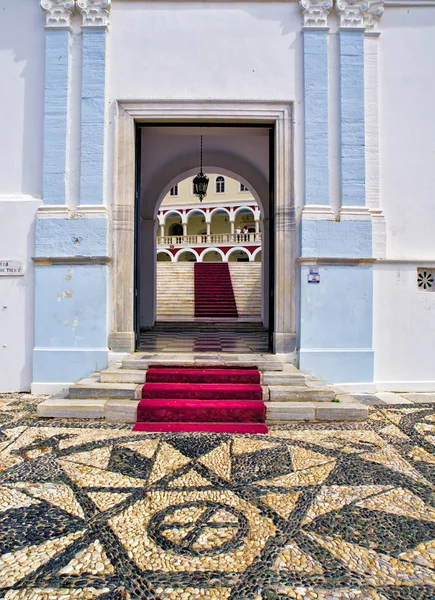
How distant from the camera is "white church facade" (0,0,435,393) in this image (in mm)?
4859

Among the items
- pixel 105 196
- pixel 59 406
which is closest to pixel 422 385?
pixel 59 406

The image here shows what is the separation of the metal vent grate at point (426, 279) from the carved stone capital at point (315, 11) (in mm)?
3261

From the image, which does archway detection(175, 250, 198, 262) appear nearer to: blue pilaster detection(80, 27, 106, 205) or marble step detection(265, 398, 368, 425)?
blue pilaster detection(80, 27, 106, 205)

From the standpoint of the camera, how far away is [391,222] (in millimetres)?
5031

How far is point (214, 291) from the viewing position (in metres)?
15.0

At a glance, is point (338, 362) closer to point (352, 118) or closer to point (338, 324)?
point (338, 324)

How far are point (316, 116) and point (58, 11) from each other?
134 inches

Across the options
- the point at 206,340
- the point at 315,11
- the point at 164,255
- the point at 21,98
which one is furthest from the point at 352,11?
the point at 164,255

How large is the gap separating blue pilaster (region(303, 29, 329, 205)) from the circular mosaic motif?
3713 millimetres

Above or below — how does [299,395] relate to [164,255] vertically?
below

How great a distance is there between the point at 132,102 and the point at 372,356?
4260 millimetres

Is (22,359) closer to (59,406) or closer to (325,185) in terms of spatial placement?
(59,406)

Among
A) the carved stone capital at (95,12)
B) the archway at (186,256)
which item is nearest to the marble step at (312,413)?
the carved stone capital at (95,12)

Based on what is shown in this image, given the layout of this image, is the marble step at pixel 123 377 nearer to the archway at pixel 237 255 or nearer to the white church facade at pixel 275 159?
the white church facade at pixel 275 159
